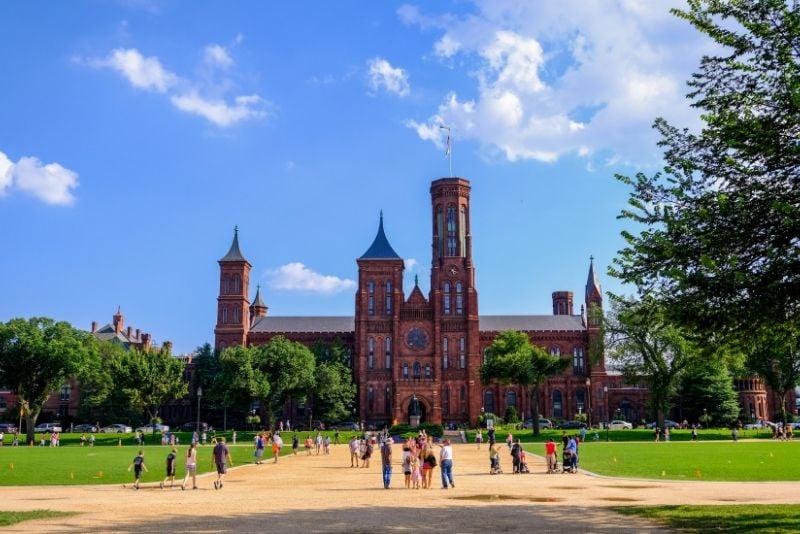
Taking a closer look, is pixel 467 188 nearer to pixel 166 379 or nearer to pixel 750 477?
pixel 166 379

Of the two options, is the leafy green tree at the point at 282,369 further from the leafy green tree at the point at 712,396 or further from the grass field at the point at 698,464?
the leafy green tree at the point at 712,396

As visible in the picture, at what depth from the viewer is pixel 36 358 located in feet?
241

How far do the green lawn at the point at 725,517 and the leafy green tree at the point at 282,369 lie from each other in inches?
2556

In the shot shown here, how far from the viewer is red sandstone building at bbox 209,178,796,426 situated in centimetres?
9925

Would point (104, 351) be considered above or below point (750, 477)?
above

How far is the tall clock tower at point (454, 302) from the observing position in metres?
99.2

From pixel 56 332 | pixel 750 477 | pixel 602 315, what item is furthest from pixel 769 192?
pixel 56 332

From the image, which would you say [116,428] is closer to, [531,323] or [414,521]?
[531,323]

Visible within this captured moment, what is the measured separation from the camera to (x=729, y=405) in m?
91.3

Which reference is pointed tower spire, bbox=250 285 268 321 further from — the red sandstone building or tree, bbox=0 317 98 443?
tree, bbox=0 317 98 443

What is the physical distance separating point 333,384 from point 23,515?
70226 mm

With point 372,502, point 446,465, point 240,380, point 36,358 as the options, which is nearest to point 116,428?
point 36,358

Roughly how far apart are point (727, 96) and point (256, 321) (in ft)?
334

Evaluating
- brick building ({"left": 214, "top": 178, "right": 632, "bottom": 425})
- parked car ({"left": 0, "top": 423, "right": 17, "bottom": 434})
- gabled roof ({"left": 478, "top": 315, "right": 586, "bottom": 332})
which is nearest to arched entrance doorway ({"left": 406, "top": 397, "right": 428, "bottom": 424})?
brick building ({"left": 214, "top": 178, "right": 632, "bottom": 425})
